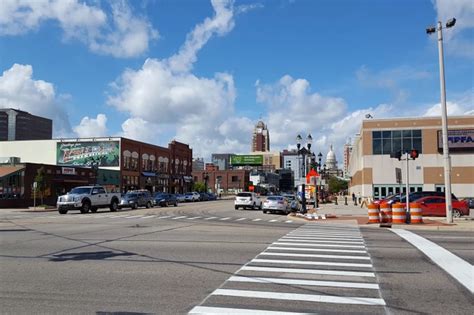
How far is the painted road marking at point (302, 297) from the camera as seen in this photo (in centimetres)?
708

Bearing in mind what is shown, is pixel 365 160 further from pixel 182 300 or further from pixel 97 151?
pixel 182 300

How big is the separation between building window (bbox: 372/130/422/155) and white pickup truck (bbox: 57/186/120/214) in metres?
40.2

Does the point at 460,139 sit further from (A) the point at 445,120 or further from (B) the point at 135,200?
(B) the point at 135,200

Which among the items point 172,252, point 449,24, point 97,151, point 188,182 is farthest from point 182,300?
point 188,182

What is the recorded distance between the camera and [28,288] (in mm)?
7922

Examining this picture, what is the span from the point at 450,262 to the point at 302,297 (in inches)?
211

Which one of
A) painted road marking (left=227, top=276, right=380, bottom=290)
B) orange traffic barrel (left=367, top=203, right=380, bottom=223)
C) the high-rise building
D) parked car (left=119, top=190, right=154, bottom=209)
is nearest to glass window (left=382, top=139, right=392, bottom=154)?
parked car (left=119, top=190, right=154, bottom=209)

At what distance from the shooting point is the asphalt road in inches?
269

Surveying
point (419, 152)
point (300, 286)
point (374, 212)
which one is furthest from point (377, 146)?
point (300, 286)

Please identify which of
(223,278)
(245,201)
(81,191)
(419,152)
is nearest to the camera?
(223,278)

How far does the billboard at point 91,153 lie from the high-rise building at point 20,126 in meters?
24.4

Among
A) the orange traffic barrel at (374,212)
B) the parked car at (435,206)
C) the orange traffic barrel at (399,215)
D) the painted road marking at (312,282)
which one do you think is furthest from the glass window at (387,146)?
the painted road marking at (312,282)

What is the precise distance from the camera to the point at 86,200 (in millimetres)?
35844

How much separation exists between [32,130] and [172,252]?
96321 mm
